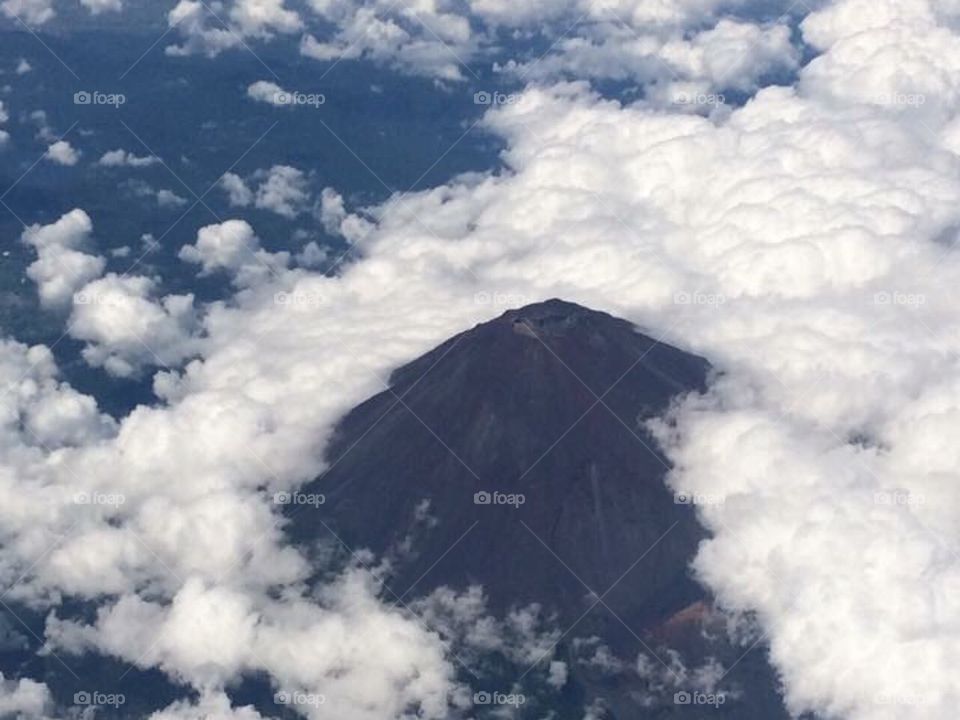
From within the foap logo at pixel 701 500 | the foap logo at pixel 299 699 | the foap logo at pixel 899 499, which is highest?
the foap logo at pixel 701 500

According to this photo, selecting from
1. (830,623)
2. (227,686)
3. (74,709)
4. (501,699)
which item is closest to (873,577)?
(830,623)

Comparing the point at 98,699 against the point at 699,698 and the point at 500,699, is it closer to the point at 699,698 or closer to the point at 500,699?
the point at 500,699

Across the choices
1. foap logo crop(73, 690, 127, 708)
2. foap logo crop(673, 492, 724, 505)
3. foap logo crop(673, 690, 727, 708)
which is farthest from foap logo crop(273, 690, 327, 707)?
foap logo crop(673, 492, 724, 505)

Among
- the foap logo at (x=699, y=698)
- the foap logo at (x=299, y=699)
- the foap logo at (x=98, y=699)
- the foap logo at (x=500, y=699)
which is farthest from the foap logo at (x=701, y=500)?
the foap logo at (x=98, y=699)

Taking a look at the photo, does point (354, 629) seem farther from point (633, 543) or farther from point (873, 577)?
point (873, 577)

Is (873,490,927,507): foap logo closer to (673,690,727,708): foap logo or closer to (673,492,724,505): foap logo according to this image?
(673,492,724,505): foap logo

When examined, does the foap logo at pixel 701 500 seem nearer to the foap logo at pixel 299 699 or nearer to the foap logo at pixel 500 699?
the foap logo at pixel 500 699
